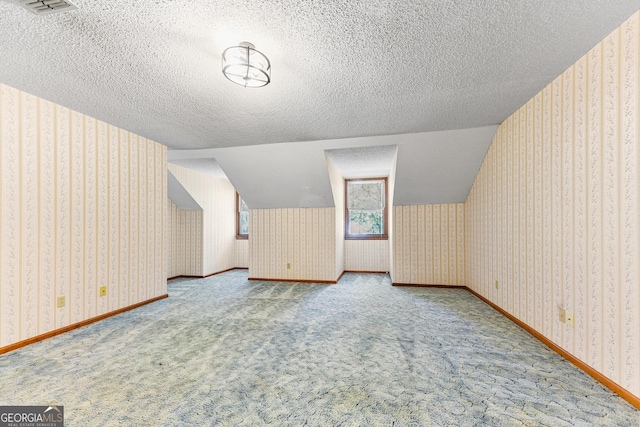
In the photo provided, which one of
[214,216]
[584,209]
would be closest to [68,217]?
[214,216]

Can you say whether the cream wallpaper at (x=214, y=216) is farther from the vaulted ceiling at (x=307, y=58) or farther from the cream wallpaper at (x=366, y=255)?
the cream wallpaper at (x=366, y=255)

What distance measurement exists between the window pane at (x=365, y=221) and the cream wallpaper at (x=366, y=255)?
0.29 m

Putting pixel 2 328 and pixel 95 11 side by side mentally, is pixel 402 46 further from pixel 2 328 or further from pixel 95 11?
pixel 2 328

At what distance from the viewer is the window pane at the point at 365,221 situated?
19.9ft

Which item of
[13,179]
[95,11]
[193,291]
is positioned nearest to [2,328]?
[13,179]

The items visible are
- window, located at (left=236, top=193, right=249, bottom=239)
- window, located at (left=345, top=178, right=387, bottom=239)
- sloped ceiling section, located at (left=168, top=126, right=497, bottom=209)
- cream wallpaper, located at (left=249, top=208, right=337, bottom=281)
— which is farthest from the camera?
window, located at (left=236, top=193, right=249, bottom=239)

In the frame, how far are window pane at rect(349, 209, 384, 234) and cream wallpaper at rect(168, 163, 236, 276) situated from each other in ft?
10.1

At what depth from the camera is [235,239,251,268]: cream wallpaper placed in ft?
21.3

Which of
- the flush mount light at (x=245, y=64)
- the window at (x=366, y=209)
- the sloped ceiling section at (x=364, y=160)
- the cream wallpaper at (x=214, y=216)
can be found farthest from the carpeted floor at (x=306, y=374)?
the window at (x=366, y=209)

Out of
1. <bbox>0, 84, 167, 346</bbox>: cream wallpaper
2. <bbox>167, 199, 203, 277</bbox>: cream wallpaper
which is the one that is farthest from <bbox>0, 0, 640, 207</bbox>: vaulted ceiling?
<bbox>167, 199, 203, 277</bbox>: cream wallpaper

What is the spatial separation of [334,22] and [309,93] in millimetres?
868
